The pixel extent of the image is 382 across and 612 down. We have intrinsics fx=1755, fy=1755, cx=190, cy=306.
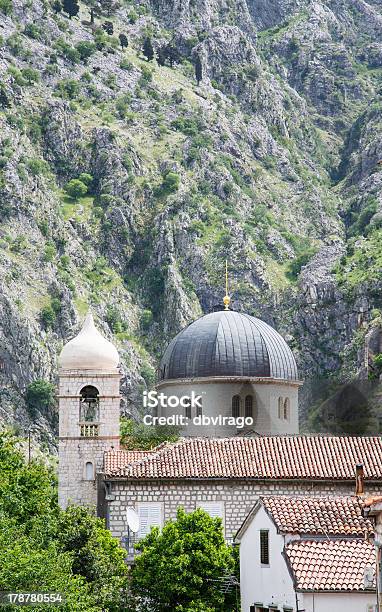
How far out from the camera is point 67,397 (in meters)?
92.5

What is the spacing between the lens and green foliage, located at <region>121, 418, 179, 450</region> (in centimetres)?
9650

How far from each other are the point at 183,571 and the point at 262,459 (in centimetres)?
1436

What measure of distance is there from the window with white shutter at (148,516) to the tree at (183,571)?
8573 mm

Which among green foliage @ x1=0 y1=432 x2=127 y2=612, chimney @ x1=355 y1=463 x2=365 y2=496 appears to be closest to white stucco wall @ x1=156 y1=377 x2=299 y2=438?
green foliage @ x1=0 y1=432 x2=127 y2=612

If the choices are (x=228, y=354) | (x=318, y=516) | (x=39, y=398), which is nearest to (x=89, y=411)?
(x=228, y=354)

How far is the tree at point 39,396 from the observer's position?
593ft

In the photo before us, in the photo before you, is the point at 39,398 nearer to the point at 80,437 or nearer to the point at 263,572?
the point at 80,437

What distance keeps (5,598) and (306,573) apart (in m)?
10.3

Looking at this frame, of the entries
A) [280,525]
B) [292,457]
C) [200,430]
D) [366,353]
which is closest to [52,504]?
[292,457]

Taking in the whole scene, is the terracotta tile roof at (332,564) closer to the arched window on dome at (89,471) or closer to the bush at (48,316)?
the arched window on dome at (89,471)

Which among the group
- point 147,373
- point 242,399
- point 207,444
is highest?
point 147,373

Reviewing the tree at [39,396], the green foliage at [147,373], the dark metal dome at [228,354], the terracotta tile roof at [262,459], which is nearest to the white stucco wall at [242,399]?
the dark metal dome at [228,354]

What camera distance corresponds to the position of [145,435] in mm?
101000

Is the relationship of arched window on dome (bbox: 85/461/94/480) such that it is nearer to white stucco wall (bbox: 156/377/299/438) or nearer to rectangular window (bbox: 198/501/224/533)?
rectangular window (bbox: 198/501/224/533)
